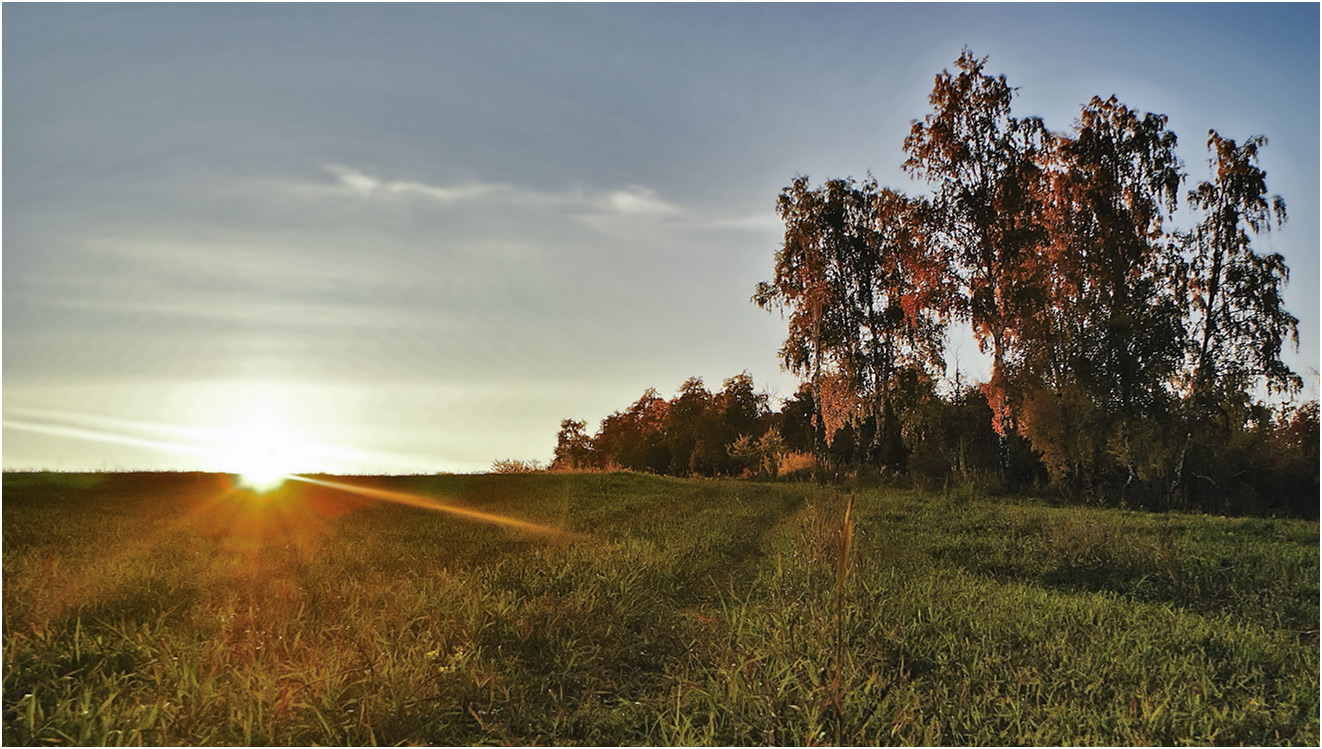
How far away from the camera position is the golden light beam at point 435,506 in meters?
12.3

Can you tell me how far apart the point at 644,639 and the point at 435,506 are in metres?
11.1


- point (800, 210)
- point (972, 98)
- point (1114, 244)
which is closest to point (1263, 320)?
point (1114, 244)

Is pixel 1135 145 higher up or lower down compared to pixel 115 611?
higher up

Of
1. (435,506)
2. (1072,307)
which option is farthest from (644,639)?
(1072,307)

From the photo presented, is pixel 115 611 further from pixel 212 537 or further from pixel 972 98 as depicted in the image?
pixel 972 98

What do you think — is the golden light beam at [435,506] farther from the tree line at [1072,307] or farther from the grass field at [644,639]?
the tree line at [1072,307]

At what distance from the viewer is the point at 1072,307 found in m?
24.5

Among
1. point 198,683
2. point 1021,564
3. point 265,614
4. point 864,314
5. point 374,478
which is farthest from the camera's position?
point 864,314

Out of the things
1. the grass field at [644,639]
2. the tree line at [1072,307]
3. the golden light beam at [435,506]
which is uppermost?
the tree line at [1072,307]

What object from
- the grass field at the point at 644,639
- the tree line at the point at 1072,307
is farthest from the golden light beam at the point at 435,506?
the tree line at the point at 1072,307

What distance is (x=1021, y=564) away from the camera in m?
10.2

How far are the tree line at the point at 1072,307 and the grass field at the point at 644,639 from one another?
12.8 m

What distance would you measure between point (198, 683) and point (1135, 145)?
28.3 meters

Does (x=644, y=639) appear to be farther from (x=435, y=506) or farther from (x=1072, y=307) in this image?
(x=1072, y=307)
